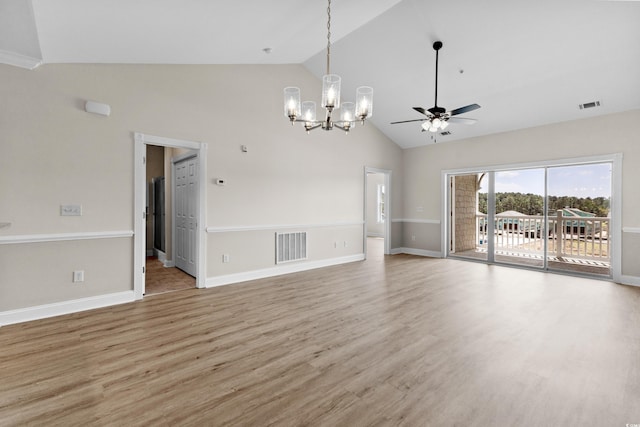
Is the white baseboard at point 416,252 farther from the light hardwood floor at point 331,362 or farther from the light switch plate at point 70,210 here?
the light switch plate at point 70,210

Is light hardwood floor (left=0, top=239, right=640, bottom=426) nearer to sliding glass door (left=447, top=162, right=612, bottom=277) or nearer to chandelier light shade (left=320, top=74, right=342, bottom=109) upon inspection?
sliding glass door (left=447, top=162, right=612, bottom=277)

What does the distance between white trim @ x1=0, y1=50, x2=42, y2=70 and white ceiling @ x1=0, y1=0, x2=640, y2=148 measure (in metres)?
0.07

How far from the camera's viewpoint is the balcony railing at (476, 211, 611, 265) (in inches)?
219

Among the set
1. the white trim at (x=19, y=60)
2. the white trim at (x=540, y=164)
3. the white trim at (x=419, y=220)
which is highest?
the white trim at (x=19, y=60)

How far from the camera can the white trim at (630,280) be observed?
15.8 ft

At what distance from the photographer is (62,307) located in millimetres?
3404

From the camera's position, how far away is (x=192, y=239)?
494cm

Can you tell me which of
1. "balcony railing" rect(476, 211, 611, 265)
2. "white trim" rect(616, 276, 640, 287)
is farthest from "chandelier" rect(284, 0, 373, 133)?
"white trim" rect(616, 276, 640, 287)

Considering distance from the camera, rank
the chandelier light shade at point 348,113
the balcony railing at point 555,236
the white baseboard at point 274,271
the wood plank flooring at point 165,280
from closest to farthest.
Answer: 1. the chandelier light shade at point 348,113
2. the wood plank flooring at point 165,280
3. the white baseboard at point 274,271
4. the balcony railing at point 555,236

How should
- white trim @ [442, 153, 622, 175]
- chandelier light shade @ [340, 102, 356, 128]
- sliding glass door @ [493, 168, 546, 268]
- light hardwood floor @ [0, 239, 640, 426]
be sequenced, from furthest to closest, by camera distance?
sliding glass door @ [493, 168, 546, 268] < white trim @ [442, 153, 622, 175] < chandelier light shade @ [340, 102, 356, 128] < light hardwood floor @ [0, 239, 640, 426]

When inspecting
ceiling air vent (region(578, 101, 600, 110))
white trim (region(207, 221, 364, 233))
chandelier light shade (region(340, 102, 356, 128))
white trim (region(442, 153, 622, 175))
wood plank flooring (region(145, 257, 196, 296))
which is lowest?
wood plank flooring (region(145, 257, 196, 296))

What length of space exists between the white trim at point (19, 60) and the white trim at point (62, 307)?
101 inches

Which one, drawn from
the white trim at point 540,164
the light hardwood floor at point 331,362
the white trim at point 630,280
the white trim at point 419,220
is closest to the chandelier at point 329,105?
the light hardwood floor at point 331,362

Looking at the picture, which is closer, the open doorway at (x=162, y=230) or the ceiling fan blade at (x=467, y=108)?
the ceiling fan blade at (x=467, y=108)
